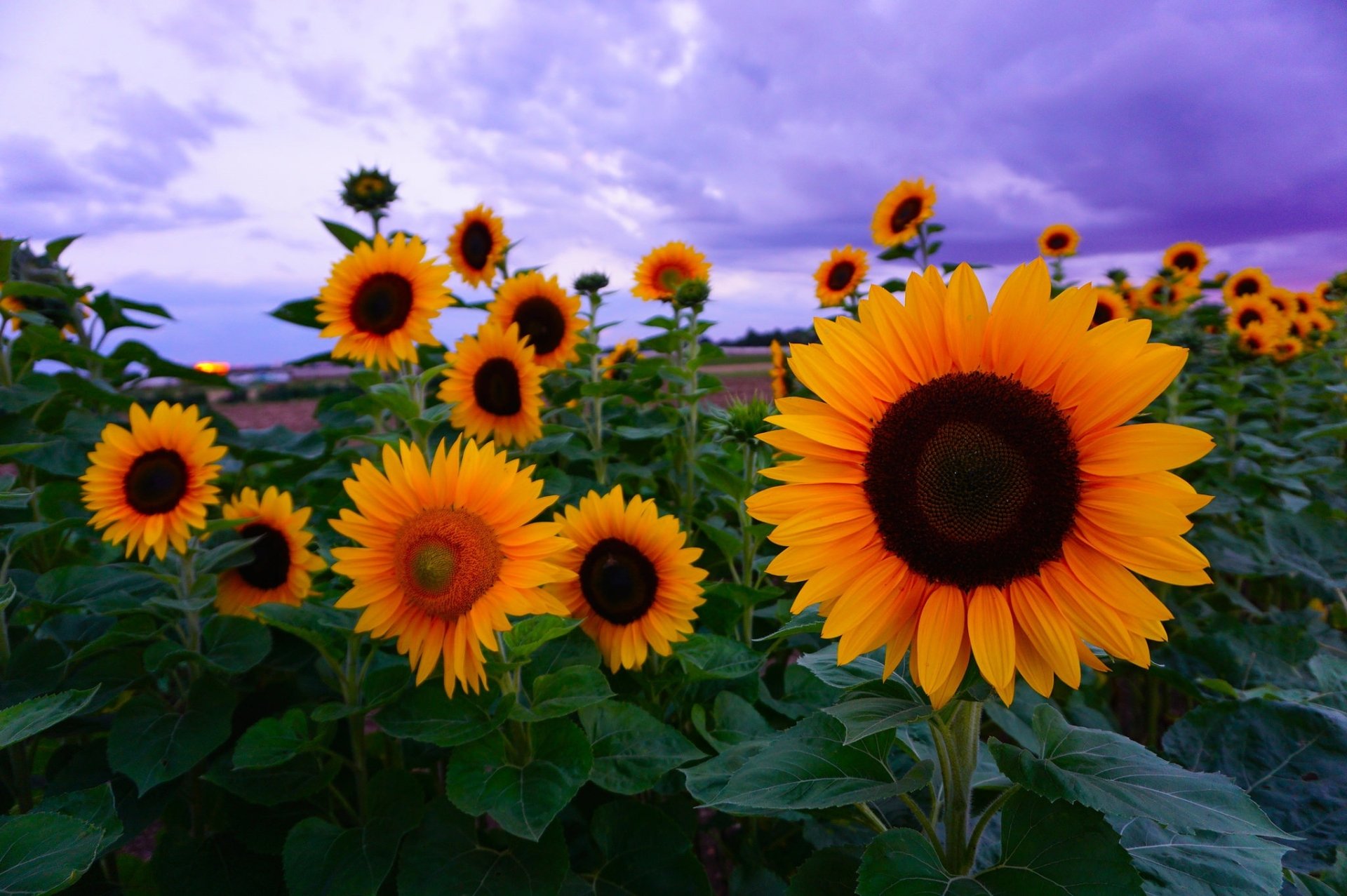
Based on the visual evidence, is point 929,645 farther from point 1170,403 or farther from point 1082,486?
point 1170,403

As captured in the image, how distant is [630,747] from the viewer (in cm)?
163

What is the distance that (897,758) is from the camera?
1.57 metres

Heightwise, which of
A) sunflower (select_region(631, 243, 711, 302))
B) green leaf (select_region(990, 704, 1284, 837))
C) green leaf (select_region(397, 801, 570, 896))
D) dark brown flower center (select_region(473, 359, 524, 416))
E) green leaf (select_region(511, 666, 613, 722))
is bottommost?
green leaf (select_region(397, 801, 570, 896))

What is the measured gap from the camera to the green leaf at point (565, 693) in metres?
1.46

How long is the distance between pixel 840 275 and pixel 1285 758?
12.3 feet

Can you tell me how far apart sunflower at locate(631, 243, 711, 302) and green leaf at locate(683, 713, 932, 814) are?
3.02 meters

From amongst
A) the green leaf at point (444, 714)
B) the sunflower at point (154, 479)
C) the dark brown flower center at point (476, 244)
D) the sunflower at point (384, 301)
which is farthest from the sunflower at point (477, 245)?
the green leaf at point (444, 714)

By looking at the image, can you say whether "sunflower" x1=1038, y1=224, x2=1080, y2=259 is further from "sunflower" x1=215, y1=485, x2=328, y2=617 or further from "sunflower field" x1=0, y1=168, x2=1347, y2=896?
"sunflower" x1=215, y1=485, x2=328, y2=617

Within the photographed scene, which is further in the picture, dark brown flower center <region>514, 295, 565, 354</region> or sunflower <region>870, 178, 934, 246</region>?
sunflower <region>870, 178, 934, 246</region>

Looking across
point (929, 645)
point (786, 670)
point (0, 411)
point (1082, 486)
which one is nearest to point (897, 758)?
point (786, 670)

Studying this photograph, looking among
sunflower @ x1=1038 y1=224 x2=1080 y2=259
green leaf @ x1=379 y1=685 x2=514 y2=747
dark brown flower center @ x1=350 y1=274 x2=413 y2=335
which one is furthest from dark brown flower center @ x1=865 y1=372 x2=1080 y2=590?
sunflower @ x1=1038 y1=224 x2=1080 y2=259

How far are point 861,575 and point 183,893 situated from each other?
1777mm

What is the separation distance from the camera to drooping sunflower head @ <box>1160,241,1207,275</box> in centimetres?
641

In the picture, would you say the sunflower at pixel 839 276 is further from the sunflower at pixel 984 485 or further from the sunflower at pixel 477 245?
the sunflower at pixel 984 485
